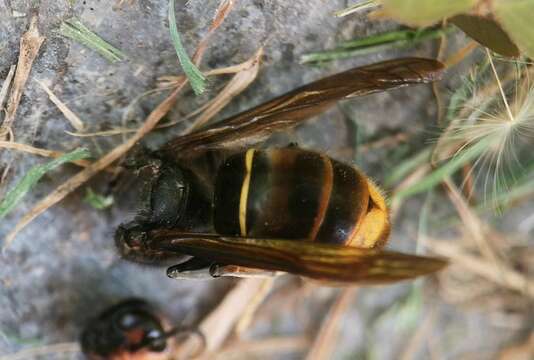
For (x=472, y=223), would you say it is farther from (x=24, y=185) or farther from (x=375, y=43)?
(x=24, y=185)

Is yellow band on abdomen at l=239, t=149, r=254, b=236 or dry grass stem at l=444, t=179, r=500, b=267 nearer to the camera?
yellow band on abdomen at l=239, t=149, r=254, b=236

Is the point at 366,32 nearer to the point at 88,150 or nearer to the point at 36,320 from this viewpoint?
the point at 88,150

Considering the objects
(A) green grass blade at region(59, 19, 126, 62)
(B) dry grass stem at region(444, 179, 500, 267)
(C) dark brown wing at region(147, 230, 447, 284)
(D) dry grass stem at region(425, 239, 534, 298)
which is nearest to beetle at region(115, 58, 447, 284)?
(C) dark brown wing at region(147, 230, 447, 284)

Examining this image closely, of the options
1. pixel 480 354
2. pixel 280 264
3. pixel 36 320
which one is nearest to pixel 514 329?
pixel 480 354

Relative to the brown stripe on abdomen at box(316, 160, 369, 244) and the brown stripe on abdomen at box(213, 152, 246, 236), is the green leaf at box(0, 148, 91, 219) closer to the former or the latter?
the brown stripe on abdomen at box(213, 152, 246, 236)

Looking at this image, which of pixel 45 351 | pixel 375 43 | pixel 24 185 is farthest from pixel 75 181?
pixel 375 43

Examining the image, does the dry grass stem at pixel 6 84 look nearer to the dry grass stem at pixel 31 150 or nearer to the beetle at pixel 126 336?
the dry grass stem at pixel 31 150

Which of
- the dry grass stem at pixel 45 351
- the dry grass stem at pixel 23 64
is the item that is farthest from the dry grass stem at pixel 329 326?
the dry grass stem at pixel 23 64
